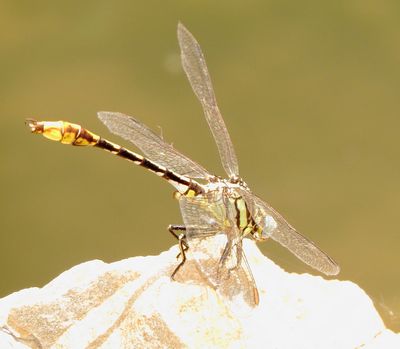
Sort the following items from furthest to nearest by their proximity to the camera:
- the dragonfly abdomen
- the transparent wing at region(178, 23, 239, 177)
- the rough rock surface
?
the transparent wing at region(178, 23, 239, 177) → the dragonfly abdomen → the rough rock surface

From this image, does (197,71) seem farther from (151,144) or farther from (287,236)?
(287,236)

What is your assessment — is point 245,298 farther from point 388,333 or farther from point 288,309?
point 388,333

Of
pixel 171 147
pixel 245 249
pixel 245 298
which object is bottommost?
pixel 245 298

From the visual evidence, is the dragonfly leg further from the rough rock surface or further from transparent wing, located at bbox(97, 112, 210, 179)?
transparent wing, located at bbox(97, 112, 210, 179)

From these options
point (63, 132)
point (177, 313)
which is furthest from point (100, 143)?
point (177, 313)

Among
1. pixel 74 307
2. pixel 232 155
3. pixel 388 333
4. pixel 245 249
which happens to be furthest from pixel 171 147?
pixel 388 333

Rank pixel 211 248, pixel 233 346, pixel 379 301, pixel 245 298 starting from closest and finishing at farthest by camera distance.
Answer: pixel 233 346 < pixel 245 298 < pixel 211 248 < pixel 379 301

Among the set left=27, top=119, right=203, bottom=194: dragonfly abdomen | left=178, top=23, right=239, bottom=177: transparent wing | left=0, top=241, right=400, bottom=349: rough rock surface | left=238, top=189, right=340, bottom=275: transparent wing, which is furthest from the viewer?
left=178, top=23, right=239, bottom=177: transparent wing

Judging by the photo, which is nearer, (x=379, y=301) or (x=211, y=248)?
(x=211, y=248)

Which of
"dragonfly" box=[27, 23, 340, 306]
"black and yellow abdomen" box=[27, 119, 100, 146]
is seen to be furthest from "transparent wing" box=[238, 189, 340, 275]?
"black and yellow abdomen" box=[27, 119, 100, 146]
